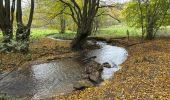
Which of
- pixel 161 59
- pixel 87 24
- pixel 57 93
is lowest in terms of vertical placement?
pixel 57 93

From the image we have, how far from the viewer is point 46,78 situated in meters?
15.9

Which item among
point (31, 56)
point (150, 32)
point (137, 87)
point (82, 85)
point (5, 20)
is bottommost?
point (82, 85)

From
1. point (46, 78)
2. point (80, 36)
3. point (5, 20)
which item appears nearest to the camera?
point (46, 78)

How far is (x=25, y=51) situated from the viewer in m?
21.9

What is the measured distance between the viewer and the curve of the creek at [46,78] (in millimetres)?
13586

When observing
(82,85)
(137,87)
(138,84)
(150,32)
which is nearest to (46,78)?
(82,85)

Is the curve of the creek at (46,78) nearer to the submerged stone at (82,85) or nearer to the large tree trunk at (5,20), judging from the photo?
the submerged stone at (82,85)

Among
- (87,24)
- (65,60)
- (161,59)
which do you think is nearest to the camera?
(161,59)

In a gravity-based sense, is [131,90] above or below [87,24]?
below

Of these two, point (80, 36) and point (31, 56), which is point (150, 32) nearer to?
point (80, 36)

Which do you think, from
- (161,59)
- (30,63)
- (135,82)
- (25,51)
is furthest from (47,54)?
(135,82)

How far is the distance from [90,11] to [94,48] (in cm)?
353

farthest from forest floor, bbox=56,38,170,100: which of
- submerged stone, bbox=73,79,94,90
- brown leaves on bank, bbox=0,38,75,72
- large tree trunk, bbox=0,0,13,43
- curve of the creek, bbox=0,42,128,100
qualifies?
large tree trunk, bbox=0,0,13,43

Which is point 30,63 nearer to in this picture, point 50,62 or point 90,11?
point 50,62
